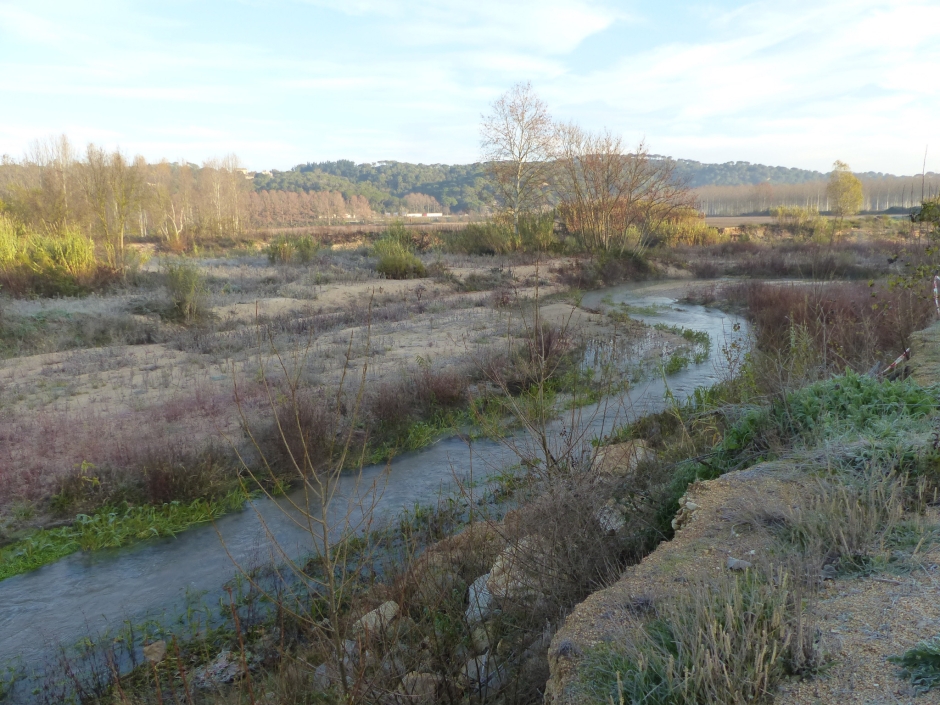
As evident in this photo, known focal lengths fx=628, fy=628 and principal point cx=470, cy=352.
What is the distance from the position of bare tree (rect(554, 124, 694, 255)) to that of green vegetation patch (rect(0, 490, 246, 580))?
2216 centimetres

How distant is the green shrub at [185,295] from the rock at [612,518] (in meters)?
12.3

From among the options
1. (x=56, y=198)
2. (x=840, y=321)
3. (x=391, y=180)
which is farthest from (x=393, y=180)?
(x=840, y=321)

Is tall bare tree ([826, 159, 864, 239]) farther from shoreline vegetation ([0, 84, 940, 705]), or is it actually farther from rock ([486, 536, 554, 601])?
rock ([486, 536, 554, 601])

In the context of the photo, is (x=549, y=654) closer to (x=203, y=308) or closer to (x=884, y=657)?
(x=884, y=657)

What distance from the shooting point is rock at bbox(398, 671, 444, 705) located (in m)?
2.94

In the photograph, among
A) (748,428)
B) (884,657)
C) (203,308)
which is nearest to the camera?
(884,657)

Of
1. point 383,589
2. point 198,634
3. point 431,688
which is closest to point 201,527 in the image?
point 198,634

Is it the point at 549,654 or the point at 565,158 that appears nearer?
the point at 549,654

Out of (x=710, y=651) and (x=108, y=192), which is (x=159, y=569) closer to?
(x=710, y=651)

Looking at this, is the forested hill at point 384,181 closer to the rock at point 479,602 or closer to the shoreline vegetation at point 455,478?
the shoreline vegetation at point 455,478

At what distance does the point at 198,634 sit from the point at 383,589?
1.45 m

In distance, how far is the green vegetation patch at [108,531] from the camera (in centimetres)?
566

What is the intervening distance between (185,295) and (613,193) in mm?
18049

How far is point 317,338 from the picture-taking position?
488 inches
